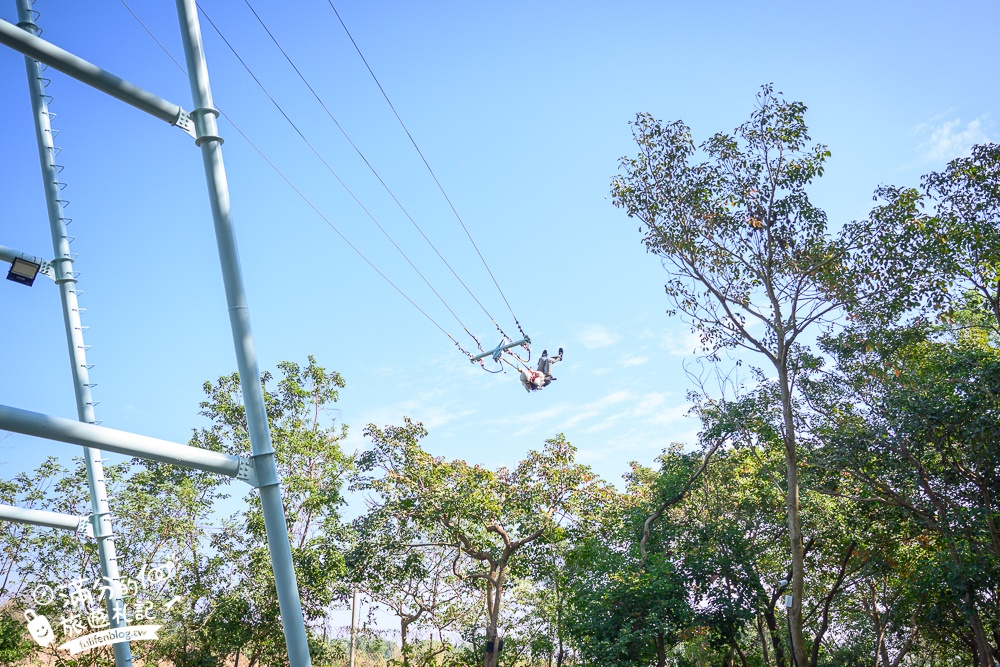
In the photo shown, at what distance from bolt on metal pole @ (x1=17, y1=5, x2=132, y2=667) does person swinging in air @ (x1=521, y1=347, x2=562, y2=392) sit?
4982 millimetres

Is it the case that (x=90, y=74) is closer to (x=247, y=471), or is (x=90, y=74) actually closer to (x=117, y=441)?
(x=117, y=441)

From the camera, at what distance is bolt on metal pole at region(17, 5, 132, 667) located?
5133 mm

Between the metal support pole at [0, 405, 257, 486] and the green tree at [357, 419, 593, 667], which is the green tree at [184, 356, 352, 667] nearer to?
the green tree at [357, 419, 593, 667]

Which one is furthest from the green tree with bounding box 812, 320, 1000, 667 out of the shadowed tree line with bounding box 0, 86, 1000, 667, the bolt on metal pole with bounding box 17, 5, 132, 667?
the bolt on metal pole with bounding box 17, 5, 132, 667

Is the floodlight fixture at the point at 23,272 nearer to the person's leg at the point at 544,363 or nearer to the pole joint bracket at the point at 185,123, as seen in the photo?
the pole joint bracket at the point at 185,123

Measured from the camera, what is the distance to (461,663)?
12477 millimetres

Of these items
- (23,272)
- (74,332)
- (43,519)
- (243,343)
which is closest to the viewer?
(243,343)

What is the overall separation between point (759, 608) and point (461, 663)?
185 inches

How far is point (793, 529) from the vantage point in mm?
9453

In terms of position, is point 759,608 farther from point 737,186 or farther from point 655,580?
point 737,186

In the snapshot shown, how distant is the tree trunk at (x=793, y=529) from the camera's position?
922cm

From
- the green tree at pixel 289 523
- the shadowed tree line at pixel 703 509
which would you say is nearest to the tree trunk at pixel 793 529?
the shadowed tree line at pixel 703 509

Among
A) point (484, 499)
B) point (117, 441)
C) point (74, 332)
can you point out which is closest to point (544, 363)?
point (484, 499)

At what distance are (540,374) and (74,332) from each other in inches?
212
